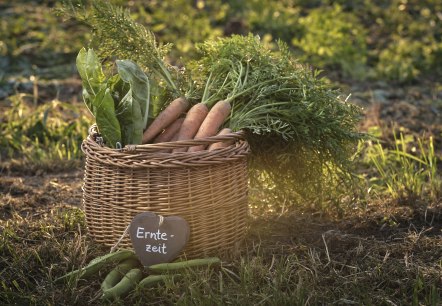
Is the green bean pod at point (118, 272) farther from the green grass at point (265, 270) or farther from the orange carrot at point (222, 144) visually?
the orange carrot at point (222, 144)

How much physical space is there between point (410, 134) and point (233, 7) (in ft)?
10.8

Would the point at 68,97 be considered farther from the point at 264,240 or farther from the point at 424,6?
the point at 424,6

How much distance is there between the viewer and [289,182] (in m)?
3.50

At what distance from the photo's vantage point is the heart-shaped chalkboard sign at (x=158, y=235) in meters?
2.85

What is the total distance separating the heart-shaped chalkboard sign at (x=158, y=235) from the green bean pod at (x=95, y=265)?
0.24 ft

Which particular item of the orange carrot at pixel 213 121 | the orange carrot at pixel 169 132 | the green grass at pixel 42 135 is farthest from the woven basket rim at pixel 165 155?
the green grass at pixel 42 135

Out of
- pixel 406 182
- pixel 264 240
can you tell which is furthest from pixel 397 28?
pixel 264 240

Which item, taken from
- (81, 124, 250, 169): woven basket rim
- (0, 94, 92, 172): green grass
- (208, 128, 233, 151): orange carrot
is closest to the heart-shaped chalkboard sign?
(81, 124, 250, 169): woven basket rim

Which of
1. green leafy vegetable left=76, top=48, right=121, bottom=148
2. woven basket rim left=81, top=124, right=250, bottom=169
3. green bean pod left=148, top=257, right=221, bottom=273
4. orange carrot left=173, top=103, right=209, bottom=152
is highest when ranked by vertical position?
green leafy vegetable left=76, top=48, right=121, bottom=148

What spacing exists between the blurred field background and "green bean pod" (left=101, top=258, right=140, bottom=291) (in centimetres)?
7

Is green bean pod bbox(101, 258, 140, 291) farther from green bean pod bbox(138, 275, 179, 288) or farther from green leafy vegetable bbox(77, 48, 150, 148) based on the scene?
green leafy vegetable bbox(77, 48, 150, 148)

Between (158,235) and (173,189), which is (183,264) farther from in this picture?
(173,189)

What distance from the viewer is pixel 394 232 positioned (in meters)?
3.37

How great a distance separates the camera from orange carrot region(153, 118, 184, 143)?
124 inches
